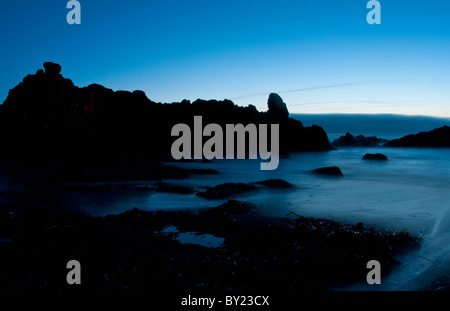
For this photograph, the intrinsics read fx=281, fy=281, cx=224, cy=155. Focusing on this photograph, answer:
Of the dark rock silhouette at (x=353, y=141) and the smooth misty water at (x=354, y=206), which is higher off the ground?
the dark rock silhouette at (x=353, y=141)

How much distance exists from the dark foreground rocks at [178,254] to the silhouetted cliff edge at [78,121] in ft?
84.1

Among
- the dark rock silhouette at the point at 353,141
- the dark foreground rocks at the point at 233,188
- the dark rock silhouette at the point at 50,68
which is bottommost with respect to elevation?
the dark foreground rocks at the point at 233,188

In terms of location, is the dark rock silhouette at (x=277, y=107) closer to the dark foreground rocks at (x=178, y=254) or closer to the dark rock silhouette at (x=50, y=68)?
the dark rock silhouette at (x=50, y=68)

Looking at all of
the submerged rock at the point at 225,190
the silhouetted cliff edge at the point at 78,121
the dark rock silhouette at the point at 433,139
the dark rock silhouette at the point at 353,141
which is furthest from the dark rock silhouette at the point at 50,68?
the dark rock silhouette at the point at 433,139

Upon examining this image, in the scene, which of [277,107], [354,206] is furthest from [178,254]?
[277,107]

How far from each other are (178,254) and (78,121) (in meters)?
33.2

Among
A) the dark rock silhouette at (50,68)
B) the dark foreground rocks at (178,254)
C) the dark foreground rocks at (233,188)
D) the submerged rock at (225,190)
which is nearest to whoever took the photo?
the dark foreground rocks at (178,254)

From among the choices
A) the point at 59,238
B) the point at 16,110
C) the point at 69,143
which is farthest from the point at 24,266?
the point at 16,110

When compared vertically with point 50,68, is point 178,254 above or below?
below

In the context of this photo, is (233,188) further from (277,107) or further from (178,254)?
(277,107)

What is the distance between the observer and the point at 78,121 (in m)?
35.8

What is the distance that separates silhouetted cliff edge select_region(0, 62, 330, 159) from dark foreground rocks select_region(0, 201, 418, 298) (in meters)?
25.6

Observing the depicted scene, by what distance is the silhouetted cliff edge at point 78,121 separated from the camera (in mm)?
33531
